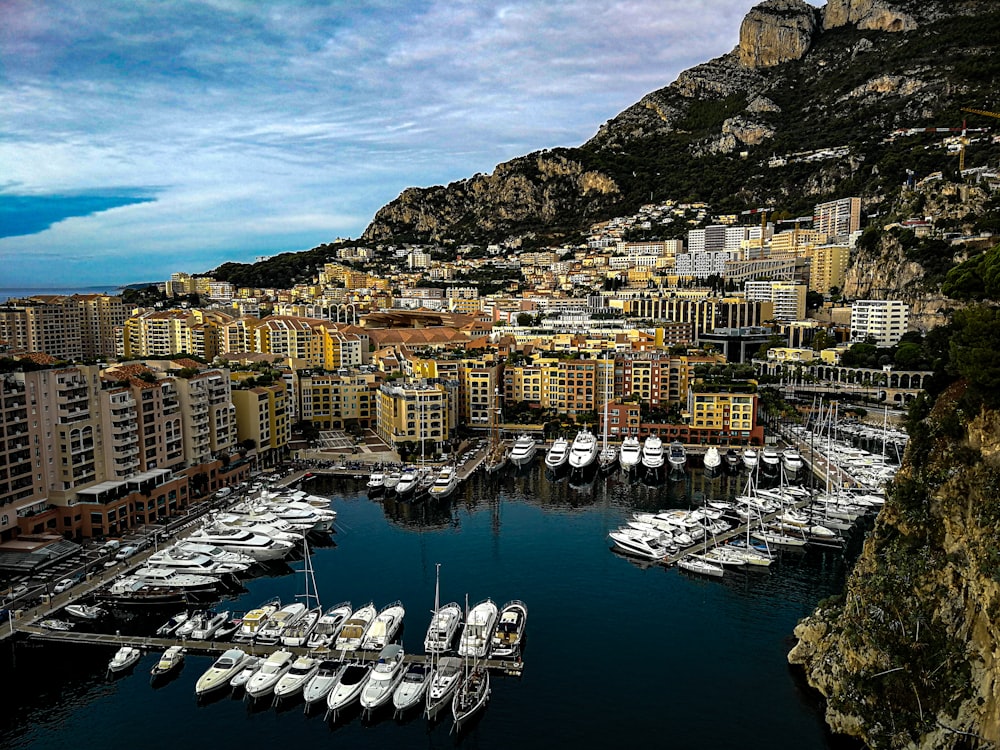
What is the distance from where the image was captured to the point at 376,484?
37062 mm

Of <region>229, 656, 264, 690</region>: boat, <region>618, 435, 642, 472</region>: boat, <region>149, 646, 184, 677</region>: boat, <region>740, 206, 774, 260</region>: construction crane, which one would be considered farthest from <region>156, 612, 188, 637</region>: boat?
<region>740, 206, 774, 260</region>: construction crane

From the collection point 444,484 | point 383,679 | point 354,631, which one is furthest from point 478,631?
point 444,484

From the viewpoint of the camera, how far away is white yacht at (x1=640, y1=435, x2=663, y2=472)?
1598 inches

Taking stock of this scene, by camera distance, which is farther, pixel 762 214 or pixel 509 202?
pixel 509 202

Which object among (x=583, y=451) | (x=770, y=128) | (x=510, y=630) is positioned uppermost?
(x=770, y=128)

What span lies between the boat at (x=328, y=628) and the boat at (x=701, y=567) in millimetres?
11691

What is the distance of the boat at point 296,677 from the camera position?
1891 centimetres

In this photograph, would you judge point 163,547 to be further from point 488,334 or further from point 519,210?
point 519,210

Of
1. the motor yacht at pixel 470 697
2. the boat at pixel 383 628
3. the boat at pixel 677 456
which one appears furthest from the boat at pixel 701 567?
the boat at pixel 677 456

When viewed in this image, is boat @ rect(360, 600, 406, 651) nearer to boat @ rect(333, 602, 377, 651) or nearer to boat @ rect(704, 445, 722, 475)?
boat @ rect(333, 602, 377, 651)

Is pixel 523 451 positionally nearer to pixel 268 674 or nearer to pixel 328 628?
pixel 328 628

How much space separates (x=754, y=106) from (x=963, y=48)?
110 feet

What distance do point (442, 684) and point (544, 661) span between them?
3316mm

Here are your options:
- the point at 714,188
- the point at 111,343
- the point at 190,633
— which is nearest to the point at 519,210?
the point at 714,188
